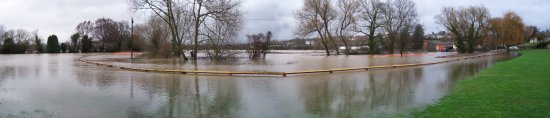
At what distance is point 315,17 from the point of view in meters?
55.5

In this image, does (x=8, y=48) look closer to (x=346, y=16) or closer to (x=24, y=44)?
(x=24, y=44)

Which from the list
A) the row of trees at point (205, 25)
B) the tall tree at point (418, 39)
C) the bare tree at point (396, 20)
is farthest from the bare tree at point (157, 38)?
the tall tree at point (418, 39)

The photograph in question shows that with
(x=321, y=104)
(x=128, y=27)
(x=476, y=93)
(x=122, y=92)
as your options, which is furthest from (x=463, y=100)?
(x=128, y=27)

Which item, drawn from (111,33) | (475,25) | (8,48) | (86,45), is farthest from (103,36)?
(475,25)

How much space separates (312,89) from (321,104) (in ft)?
10.4

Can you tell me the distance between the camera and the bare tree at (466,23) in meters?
63.0

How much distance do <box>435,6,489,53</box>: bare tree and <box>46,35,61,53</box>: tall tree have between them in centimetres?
6812

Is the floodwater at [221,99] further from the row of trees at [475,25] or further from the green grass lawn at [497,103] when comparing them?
the row of trees at [475,25]

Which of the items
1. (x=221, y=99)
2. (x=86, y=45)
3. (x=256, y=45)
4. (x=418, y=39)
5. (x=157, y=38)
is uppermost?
(x=418, y=39)

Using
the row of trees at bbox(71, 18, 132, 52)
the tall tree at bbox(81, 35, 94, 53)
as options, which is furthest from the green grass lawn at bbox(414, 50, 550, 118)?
the tall tree at bbox(81, 35, 94, 53)

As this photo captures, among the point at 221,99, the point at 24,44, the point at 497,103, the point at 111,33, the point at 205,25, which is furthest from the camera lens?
the point at 111,33

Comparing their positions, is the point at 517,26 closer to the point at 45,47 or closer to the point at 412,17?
the point at 412,17

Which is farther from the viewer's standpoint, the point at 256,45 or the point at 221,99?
the point at 256,45

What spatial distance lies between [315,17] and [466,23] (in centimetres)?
2338
